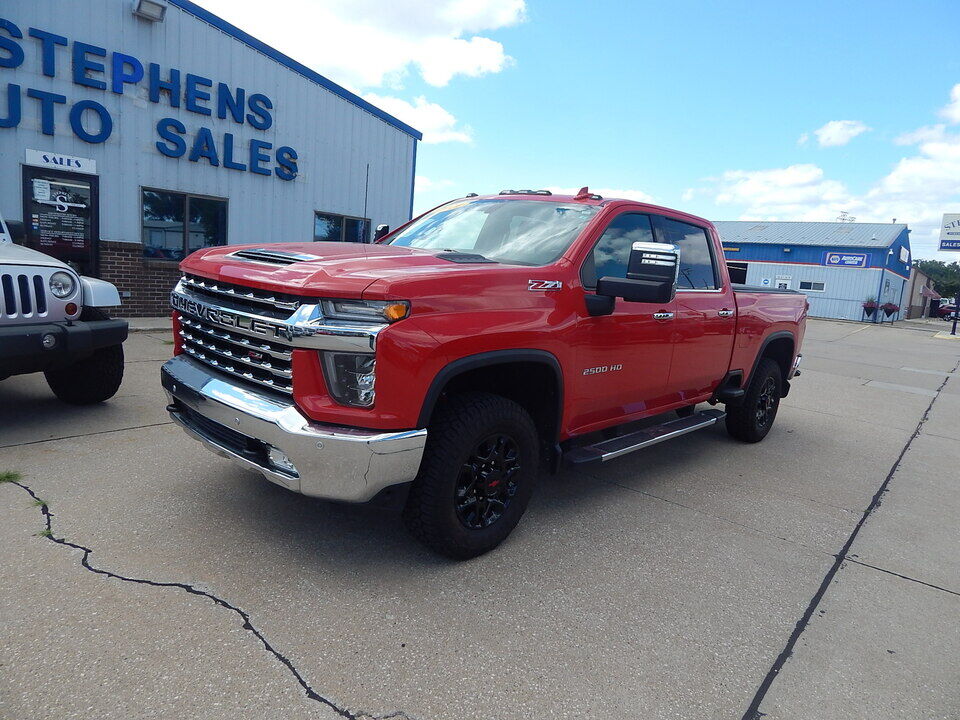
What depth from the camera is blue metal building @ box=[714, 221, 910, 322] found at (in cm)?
3562

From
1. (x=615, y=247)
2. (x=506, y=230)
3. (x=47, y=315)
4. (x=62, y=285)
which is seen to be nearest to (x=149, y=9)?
(x=62, y=285)

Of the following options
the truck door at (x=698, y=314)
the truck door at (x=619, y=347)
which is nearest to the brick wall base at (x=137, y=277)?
the truck door at (x=698, y=314)

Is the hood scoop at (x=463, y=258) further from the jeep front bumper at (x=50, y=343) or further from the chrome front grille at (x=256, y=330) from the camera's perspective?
the jeep front bumper at (x=50, y=343)

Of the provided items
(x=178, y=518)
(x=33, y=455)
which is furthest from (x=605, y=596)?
(x=33, y=455)

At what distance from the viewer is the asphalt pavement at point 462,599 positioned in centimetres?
229

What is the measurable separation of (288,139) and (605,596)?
11827 mm

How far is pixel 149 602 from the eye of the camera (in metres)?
2.67

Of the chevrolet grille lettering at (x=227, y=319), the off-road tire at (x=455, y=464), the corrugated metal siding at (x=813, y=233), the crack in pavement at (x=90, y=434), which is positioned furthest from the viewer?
the corrugated metal siding at (x=813, y=233)

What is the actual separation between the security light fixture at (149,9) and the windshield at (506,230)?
8.44m

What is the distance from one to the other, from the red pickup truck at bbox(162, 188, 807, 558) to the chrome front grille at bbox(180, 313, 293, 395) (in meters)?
0.01

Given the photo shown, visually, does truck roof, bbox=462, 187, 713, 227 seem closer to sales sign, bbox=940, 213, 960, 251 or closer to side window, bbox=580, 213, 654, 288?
side window, bbox=580, 213, 654, 288

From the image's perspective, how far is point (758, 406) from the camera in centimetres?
584

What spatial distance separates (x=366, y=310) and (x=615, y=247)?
1873 mm

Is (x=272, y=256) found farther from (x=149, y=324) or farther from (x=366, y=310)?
(x=149, y=324)
